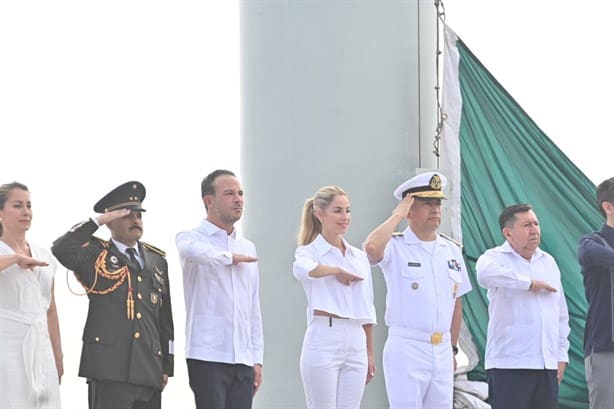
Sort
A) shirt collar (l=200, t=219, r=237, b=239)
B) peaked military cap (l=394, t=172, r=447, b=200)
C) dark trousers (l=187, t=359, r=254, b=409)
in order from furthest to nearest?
1. peaked military cap (l=394, t=172, r=447, b=200)
2. shirt collar (l=200, t=219, r=237, b=239)
3. dark trousers (l=187, t=359, r=254, b=409)

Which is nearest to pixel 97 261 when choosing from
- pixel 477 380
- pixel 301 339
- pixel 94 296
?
pixel 94 296

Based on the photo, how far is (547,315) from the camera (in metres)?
8.19

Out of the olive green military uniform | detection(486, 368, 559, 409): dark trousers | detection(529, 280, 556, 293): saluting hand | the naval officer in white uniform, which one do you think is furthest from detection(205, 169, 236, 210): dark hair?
detection(486, 368, 559, 409): dark trousers

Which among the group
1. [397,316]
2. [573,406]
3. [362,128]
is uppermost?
[362,128]

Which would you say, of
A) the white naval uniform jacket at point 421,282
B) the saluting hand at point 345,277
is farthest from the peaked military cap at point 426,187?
the saluting hand at point 345,277

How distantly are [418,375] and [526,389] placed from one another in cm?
89

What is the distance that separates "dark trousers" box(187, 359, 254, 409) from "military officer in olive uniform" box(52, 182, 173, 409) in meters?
0.17

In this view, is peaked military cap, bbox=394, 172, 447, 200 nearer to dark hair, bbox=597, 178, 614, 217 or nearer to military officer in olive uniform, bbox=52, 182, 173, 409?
dark hair, bbox=597, 178, 614, 217

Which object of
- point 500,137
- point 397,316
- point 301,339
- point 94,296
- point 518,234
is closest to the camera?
point 94,296

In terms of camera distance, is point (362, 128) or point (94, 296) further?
point (362, 128)

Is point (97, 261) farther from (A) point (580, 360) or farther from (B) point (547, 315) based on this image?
(A) point (580, 360)

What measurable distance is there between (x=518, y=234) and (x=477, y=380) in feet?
5.05

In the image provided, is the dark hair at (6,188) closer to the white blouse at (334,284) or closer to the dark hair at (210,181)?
the dark hair at (210,181)

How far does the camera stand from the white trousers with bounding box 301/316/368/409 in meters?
7.53
